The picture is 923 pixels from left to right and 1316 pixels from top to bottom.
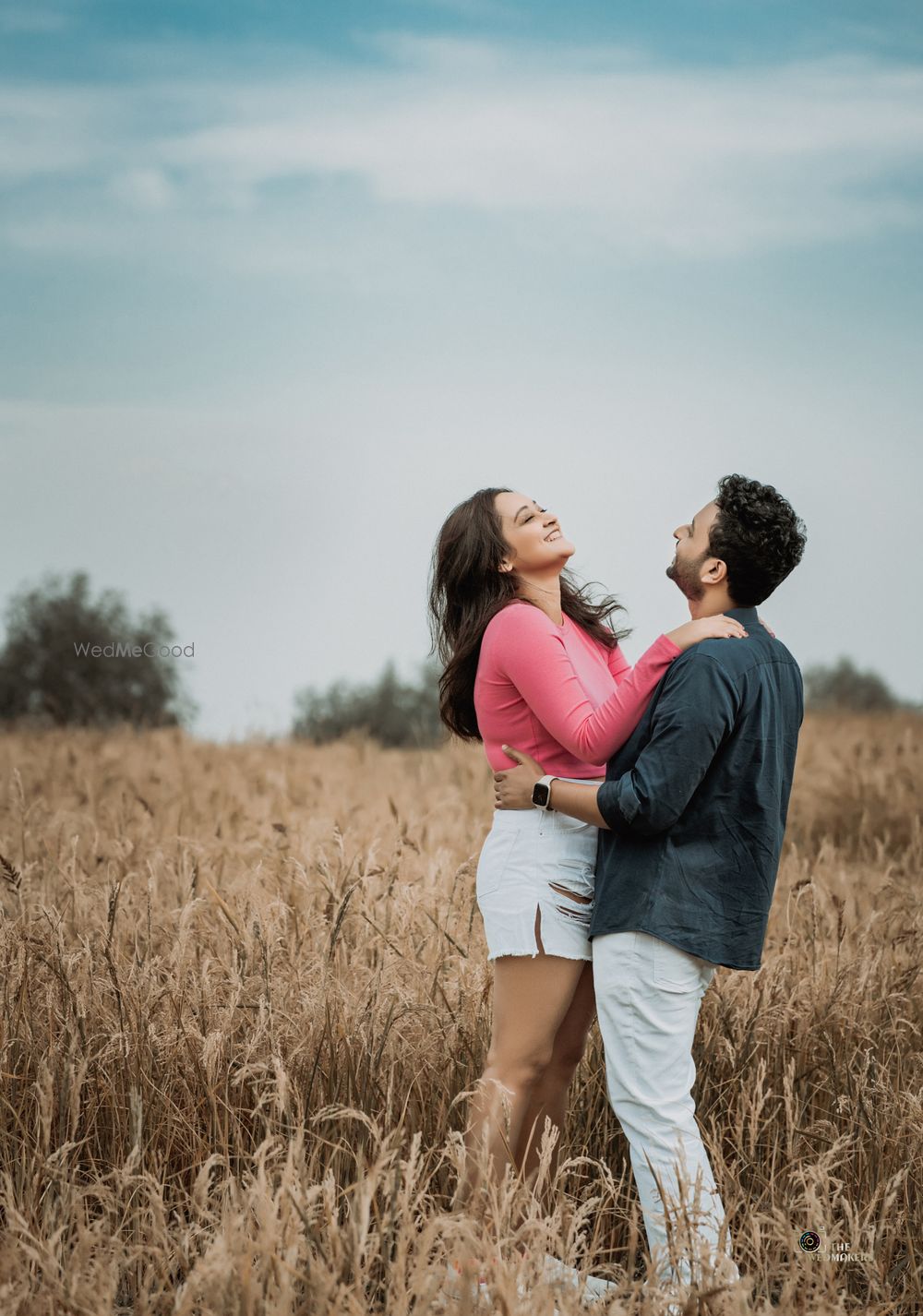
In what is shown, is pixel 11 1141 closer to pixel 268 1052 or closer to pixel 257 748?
pixel 268 1052

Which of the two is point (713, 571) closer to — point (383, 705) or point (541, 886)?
point (541, 886)

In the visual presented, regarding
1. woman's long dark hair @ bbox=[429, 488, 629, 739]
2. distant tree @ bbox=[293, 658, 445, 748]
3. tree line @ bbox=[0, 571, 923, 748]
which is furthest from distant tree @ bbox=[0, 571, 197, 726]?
woman's long dark hair @ bbox=[429, 488, 629, 739]

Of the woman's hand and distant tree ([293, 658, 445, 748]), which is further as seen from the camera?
distant tree ([293, 658, 445, 748])

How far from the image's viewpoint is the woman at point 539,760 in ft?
10.5

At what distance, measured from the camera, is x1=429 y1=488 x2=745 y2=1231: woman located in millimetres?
3203

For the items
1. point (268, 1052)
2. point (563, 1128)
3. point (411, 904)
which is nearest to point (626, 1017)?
point (563, 1128)

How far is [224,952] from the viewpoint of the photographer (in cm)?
442

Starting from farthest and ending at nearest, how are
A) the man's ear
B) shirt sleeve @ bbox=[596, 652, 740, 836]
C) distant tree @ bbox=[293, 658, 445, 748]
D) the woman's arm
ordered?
distant tree @ bbox=[293, 658, 445, 748]
the man's ear
the woman's arm
shirt sleeve @ bbox=[596, 652, 740, 836]

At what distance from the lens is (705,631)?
300 cm

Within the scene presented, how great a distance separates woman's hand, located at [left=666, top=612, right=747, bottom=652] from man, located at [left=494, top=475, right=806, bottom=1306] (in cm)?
3

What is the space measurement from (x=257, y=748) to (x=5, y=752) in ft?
7.51

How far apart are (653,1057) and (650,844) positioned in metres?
0.54

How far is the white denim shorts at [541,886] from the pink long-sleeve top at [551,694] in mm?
171

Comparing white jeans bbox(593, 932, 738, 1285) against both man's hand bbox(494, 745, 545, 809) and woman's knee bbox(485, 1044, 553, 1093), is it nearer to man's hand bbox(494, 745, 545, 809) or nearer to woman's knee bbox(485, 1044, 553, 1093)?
woman's knee bbox(485, 1044, 553, 1093)
